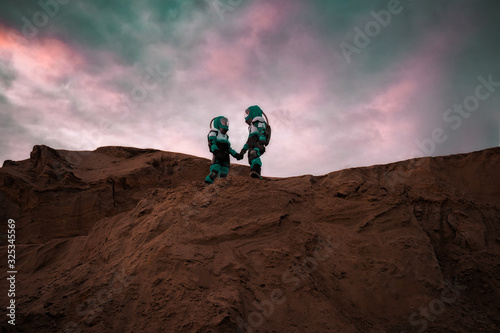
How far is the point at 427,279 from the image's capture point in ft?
14.5

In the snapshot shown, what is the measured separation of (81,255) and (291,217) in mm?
4757

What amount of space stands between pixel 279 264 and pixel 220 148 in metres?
4.79

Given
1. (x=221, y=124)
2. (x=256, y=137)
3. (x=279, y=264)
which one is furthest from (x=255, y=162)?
(x=279, y=264)

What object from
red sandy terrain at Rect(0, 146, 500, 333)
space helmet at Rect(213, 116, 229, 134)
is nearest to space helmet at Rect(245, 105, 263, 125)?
space helmet at Rect(213, 116, 229, 134)

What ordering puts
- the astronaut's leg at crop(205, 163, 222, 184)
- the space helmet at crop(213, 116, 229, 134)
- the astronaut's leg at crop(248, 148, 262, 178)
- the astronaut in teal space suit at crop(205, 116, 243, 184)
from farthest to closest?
the space helmet at crop(213, 116, 229, 134), the astronaut in teal space suit at crop(205, 116, 243, 184), the astronaut's leg at crop(205, 163, 222, 184), the astronaut's leg at crop(248, 148, 262, 178)

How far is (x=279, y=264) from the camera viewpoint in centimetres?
448

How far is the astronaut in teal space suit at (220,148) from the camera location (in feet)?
28.1

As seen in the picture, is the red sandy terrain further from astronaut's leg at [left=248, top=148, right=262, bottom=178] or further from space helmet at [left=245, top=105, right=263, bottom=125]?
space helmet at [left=245, top=105, right=263, bottom=125]

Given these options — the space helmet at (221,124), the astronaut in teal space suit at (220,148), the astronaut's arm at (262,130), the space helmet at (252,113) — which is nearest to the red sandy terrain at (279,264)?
the astronaut in teal space suit at (220,148)

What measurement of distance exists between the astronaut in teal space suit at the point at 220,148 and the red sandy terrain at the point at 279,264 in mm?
2218

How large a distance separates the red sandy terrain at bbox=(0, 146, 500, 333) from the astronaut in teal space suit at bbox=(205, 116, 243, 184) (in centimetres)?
222

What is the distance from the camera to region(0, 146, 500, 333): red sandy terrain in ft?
12.5

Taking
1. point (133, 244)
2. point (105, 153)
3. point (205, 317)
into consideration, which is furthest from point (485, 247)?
point (105, 153)

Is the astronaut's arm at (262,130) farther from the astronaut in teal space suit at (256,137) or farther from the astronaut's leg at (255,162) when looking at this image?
the astronaut's leg at (255,162)
